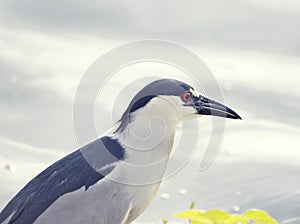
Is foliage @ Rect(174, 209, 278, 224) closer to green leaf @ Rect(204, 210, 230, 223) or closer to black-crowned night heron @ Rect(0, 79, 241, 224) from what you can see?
green leaf @ Rect(204, 210, 230, 223)

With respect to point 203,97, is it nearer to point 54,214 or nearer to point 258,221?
point 54,214

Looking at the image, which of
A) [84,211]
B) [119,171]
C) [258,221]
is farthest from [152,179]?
[258,221]

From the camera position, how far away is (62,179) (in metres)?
4.37

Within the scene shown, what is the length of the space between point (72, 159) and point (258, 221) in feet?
10.9

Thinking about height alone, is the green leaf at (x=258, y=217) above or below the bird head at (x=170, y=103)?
above

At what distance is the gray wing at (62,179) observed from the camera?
4328mm

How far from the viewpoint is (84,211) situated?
4.59m

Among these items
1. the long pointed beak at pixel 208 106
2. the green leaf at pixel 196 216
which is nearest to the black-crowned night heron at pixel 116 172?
the long pointed beak at pixel 208 106

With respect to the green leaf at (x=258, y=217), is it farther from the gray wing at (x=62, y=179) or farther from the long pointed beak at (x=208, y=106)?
the long pointed beak at (x=208, y=106)

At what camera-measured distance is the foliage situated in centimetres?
123

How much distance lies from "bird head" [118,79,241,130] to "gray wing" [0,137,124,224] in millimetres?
294

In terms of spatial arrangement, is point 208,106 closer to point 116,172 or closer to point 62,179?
point 116,172

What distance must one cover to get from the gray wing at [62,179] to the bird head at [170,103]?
294mm

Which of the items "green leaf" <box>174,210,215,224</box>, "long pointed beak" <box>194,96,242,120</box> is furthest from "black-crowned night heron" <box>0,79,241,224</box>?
"green leaf" <box>174,210,215,224</box>
